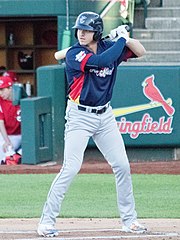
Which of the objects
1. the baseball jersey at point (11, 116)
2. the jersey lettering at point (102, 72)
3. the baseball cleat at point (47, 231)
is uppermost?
the jersey lettering at point (102, 72)

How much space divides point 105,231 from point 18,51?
11.4m

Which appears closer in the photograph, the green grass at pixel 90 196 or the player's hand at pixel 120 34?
the player's hand at pixel 120 34

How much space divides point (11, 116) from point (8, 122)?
110mm

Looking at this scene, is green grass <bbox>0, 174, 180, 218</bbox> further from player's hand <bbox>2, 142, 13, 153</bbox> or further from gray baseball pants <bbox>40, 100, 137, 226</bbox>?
player's hand <bbox>2, 142, 13, 153</bbox>

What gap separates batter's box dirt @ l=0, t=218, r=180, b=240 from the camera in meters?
6.57

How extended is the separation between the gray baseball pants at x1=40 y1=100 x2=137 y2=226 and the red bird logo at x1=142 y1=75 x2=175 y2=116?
6.77 meters

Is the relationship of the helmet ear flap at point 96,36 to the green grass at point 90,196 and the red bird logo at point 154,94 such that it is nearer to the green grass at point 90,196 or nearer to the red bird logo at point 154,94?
the green grass at point 90,196

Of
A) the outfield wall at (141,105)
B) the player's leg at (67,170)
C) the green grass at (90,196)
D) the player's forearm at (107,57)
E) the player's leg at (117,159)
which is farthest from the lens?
the outfield wall at (141,105)

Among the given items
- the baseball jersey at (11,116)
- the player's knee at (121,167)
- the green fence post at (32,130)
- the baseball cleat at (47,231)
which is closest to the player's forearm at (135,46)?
the player's knee at (121,167)

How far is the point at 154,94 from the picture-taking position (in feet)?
44.3

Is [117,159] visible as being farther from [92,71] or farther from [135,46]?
[135,46]

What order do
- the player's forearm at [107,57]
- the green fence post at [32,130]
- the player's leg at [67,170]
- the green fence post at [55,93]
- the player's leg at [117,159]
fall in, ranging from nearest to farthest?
the player's forearm at [107,57]
the player's leg at [67,170]
the player's leg at [117,159]
the green fence post at [32,130]
the green fence post at [55,93]

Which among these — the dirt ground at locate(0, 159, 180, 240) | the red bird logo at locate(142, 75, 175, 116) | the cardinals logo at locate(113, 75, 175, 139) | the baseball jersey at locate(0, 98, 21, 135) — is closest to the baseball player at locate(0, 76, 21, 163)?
the baseball jersey at locate(0, 98, 21, 135)

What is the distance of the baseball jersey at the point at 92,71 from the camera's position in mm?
6453
